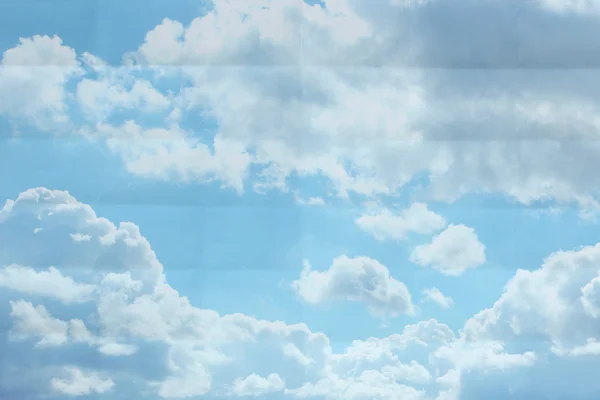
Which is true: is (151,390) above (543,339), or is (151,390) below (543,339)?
below

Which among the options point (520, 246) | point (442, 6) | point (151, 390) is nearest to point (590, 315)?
point (520, 246)

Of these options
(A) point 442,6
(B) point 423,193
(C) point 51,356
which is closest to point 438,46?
(A) point 442,6

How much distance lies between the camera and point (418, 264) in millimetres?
2059

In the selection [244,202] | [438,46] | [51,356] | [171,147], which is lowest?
[51,356]

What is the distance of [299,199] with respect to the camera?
2.07 meters

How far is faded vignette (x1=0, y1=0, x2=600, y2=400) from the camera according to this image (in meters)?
2.02

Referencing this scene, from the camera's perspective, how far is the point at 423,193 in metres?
2.07

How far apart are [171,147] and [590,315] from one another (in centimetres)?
166

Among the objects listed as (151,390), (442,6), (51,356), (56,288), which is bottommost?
(151,390)

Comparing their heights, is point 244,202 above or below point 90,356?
above

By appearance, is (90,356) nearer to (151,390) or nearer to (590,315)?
(151,390)

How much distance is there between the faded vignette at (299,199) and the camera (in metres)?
2.02

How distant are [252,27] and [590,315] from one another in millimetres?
1641

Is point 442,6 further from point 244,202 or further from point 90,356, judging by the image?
point 90,356
